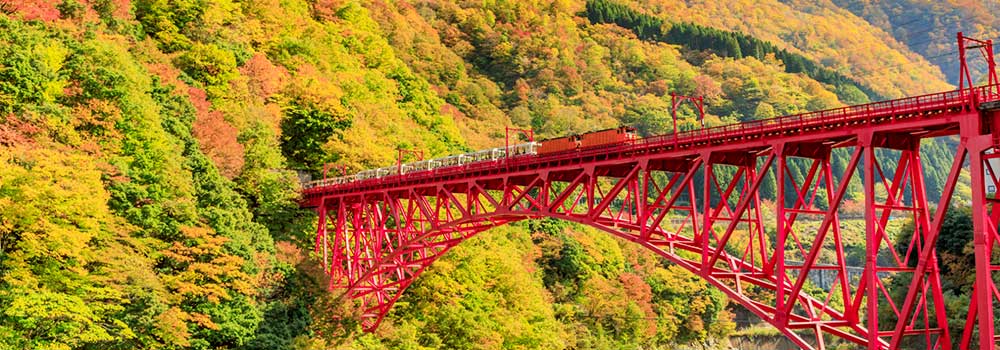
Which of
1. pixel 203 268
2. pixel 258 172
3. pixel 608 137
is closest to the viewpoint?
pixel 608 137

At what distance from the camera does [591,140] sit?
3825 centimetres

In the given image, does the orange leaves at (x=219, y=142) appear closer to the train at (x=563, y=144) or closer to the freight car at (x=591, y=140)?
the train at (x=563, y=144)

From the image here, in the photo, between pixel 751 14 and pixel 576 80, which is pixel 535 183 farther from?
pixel 751 14

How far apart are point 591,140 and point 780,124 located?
32.1ft

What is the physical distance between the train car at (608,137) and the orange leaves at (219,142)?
77.9 ft

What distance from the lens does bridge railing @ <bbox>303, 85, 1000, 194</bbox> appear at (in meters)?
25.3

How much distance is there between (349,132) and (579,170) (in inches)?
1124

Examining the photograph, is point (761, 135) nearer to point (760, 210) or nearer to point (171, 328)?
point (760, 210)

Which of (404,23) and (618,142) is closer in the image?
(618,142)

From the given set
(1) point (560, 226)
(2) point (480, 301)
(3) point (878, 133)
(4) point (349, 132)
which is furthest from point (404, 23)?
(3) point (878, 133)

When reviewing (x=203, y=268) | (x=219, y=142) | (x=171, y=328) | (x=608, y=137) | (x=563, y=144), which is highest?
(x=219, y=142)

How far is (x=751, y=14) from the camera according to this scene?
183250 mm

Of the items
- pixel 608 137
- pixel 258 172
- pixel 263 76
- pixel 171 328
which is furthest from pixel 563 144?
pixel 263 76

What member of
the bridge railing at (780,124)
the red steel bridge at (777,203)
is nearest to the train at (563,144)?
the bridge railing at (780,124)
